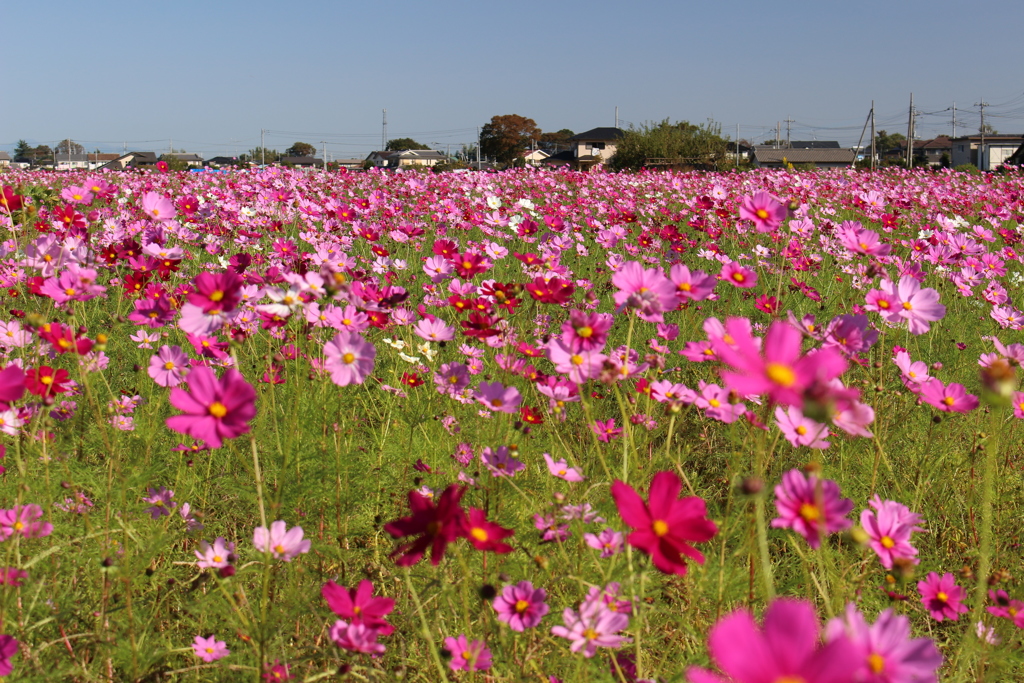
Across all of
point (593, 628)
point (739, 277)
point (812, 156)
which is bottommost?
point (593, 628)

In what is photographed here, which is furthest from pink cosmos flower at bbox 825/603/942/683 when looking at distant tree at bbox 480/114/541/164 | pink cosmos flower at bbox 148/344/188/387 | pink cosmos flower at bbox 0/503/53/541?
distant tree at bbox 480/114/541/164

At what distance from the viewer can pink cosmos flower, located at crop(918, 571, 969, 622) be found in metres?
1.08

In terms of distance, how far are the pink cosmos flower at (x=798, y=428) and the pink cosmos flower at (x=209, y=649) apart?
3.09ft

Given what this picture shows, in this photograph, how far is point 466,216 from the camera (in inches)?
150

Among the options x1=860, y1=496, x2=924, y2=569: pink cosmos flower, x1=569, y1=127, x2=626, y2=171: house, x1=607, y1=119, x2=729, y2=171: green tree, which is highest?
x1=569, y1=127, x2=626, y2=171: house

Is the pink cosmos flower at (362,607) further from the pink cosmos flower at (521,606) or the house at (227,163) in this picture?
the house at (227,163)

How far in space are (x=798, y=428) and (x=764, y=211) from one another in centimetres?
48

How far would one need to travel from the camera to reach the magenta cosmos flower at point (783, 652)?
1.09 feet

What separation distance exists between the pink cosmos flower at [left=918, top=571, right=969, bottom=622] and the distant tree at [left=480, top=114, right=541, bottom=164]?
2148 inches

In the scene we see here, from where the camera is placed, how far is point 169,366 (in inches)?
60.1

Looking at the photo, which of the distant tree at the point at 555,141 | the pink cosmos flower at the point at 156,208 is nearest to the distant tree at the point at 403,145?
the distant tree at the point at 555,141

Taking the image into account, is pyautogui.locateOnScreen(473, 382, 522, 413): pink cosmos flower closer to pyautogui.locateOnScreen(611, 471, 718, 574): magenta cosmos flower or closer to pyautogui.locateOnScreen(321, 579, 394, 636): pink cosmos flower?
pyautogui.locateOnScreen(321, 579, 394, 636): pink cosmos flower

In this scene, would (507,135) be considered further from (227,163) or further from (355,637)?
(355,637)

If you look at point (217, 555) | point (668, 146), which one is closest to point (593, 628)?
point (217, 555)
